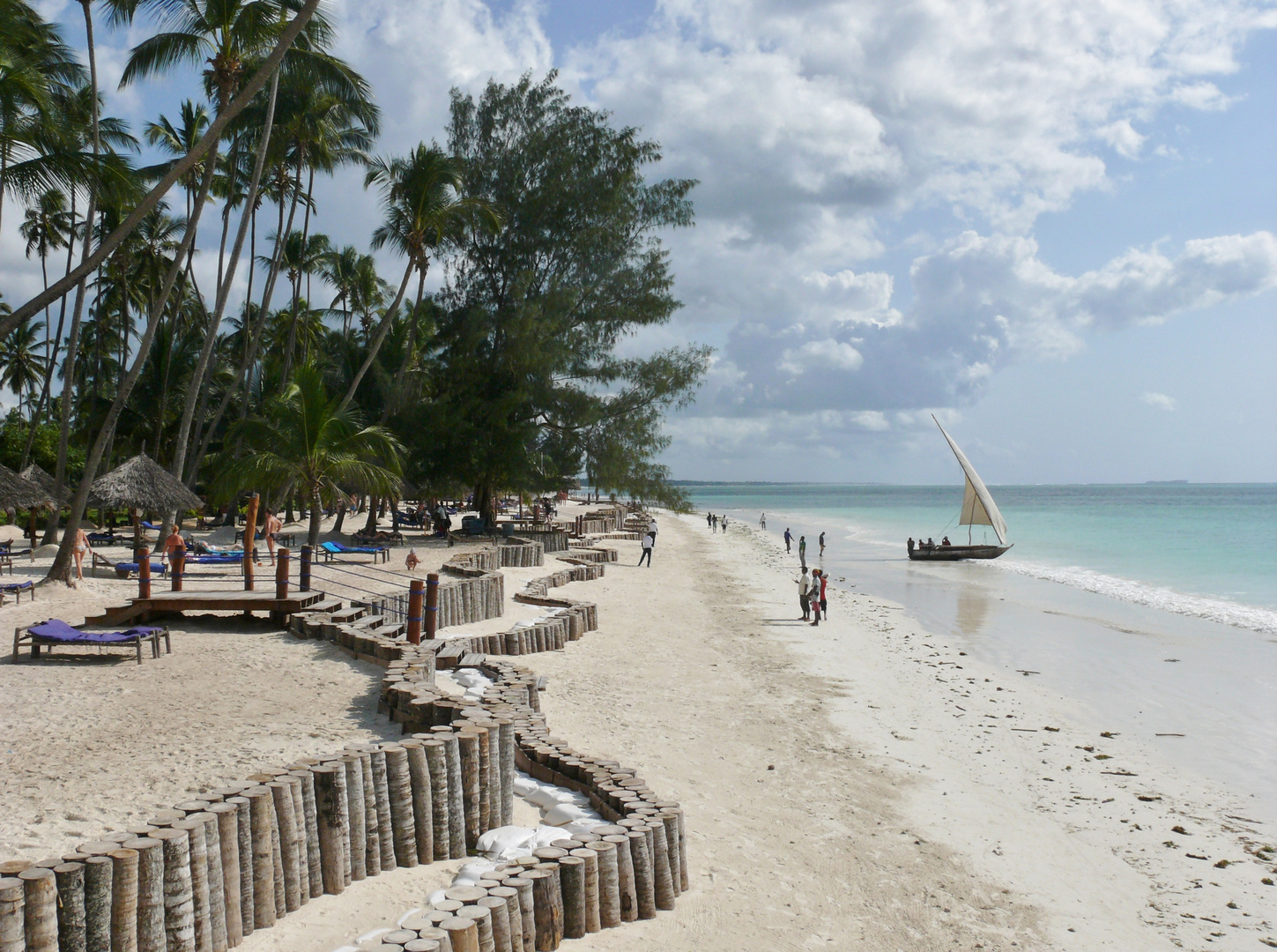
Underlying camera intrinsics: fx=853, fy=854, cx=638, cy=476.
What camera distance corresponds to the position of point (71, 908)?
4.04 metres

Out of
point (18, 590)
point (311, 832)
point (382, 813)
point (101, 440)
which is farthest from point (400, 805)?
point (101, 440)

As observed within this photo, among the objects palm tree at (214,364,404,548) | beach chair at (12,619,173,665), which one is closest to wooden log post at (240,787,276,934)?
beach chair at (12,619,173,665)

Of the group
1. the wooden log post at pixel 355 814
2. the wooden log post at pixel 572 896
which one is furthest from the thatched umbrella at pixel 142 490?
the wooden log post at pixel 572 896

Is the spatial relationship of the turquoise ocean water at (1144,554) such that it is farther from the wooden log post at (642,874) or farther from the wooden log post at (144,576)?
the wooden log post at (144,576)

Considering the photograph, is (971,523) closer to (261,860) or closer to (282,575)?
(282,575)

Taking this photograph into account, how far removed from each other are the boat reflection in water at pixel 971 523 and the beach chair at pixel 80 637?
35.7 metres

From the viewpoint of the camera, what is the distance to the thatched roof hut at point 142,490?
19.8 m

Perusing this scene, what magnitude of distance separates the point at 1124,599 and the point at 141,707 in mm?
27305

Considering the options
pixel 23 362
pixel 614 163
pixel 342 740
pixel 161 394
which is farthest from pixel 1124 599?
pixel 23 362

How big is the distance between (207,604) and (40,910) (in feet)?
31.6

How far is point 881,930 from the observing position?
237 inches

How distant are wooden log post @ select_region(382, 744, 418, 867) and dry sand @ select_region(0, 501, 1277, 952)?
0.50ft

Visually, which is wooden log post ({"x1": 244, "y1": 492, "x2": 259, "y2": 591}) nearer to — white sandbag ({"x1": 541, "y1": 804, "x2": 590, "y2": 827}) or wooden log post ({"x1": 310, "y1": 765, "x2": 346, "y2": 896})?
white sandbag ({"x1": 541, "y1": 804, "x2": 590, "y2": 827})

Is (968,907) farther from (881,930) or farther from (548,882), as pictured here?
(548,882)
